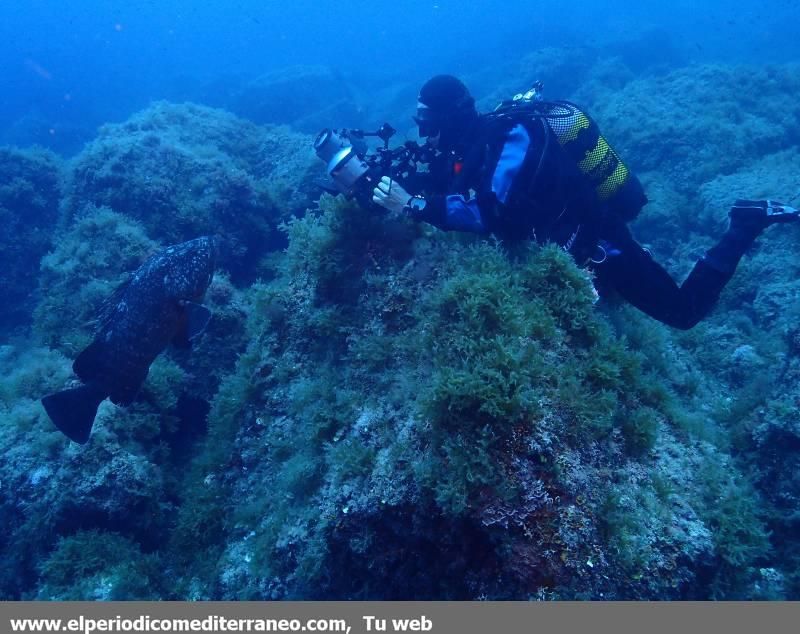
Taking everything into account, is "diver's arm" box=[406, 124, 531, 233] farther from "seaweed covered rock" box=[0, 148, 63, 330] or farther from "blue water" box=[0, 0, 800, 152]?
"blue water" box=[0, 0, 800, 152]

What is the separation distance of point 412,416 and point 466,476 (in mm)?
723

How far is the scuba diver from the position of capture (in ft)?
12.9

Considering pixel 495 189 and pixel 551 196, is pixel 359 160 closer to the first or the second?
pixel 495 189

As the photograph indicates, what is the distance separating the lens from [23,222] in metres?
10.2

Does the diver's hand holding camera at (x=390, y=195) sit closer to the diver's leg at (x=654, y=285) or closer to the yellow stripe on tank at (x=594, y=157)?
the yellow stripe on tank at (x=594, y=157)

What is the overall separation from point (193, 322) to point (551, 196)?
149 inches

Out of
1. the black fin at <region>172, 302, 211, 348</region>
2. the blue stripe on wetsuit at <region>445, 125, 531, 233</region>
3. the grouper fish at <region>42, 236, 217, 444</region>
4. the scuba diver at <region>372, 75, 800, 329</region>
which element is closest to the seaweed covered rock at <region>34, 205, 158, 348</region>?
the grouper fish at <region>42, 236, 217, 444</region>

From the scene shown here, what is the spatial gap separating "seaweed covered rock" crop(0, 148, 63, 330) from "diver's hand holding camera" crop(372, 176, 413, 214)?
956cm

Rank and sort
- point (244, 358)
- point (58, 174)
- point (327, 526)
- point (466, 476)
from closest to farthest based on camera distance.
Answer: point (466, 476) < point (327, 526) < point (244, 358) < point (58, 174)

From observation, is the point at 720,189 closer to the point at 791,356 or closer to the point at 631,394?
the point at 791,356

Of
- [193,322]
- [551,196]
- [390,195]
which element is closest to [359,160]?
[390,195]

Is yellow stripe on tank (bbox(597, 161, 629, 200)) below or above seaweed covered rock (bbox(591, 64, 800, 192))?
above

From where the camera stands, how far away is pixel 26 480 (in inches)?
181
